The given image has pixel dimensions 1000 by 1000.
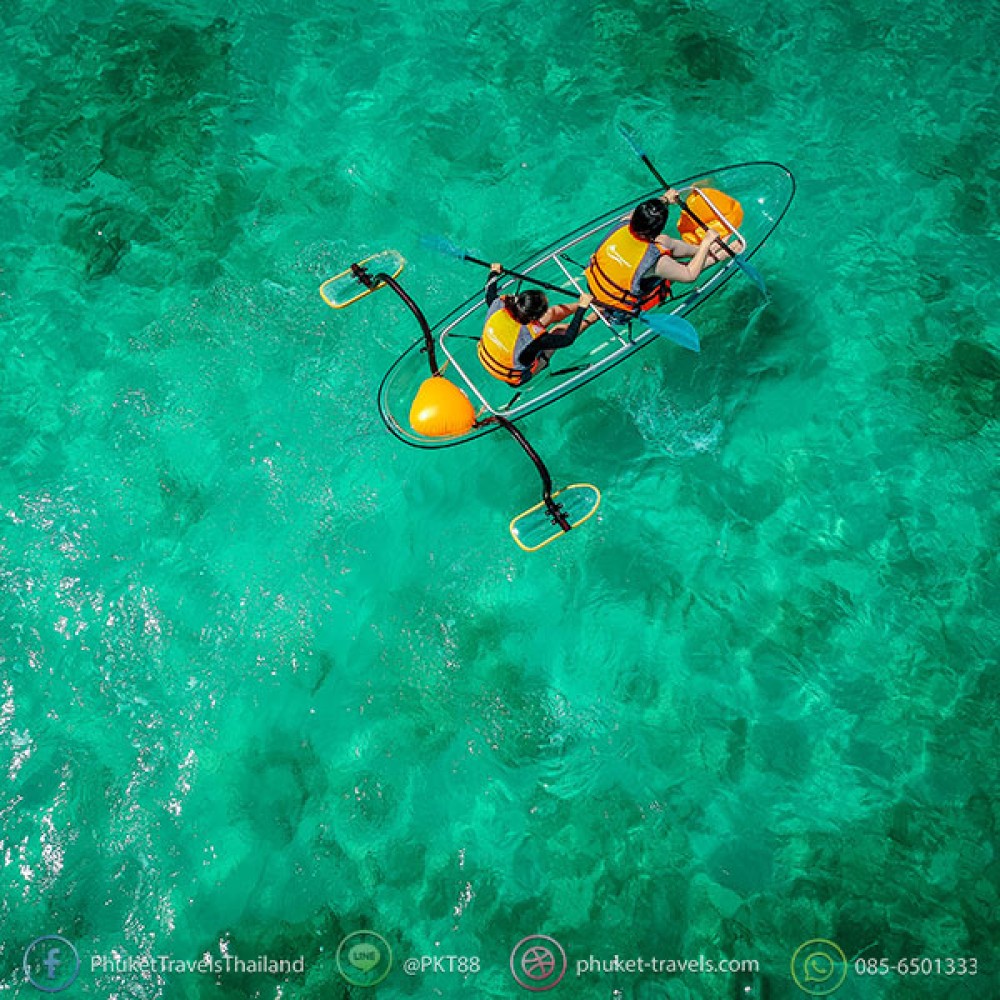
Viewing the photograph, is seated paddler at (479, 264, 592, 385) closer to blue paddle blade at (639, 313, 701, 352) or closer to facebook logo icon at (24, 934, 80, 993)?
blue paddle blade at (639, 313, 701, 352)

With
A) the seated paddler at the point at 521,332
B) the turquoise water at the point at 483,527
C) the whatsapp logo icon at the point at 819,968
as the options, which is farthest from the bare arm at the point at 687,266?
the whatsapp logo icon at the point at 819,968

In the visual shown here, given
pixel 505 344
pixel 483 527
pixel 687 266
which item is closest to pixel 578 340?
pixel 687 266

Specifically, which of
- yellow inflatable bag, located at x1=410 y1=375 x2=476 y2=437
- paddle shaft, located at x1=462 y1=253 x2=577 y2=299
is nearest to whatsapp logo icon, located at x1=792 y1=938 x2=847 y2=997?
yellow inflatable bag, located at x1=410 y1=375 x2=476 y2=437

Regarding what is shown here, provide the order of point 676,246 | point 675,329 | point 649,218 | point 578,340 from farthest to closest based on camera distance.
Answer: point 578,340 → point 676,246 → point 675,329 → point 649,218

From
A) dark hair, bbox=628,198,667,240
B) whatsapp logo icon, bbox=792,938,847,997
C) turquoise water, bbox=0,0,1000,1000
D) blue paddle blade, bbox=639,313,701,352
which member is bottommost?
whatsapp logo icon, bbox=792,938,847,997

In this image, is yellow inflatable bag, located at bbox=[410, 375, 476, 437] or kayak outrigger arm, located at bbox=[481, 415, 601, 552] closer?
yellow inflatable bag, located at bbox=[410, 375, 476, 437]

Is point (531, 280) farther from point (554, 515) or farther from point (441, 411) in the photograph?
point (554, 515)

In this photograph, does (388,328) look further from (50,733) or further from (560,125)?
(50,733)

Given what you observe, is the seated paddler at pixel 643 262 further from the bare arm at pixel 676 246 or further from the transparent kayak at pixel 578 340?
the transparent kayak at pixel 578 340

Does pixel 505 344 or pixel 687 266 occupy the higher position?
pixel 687 266
